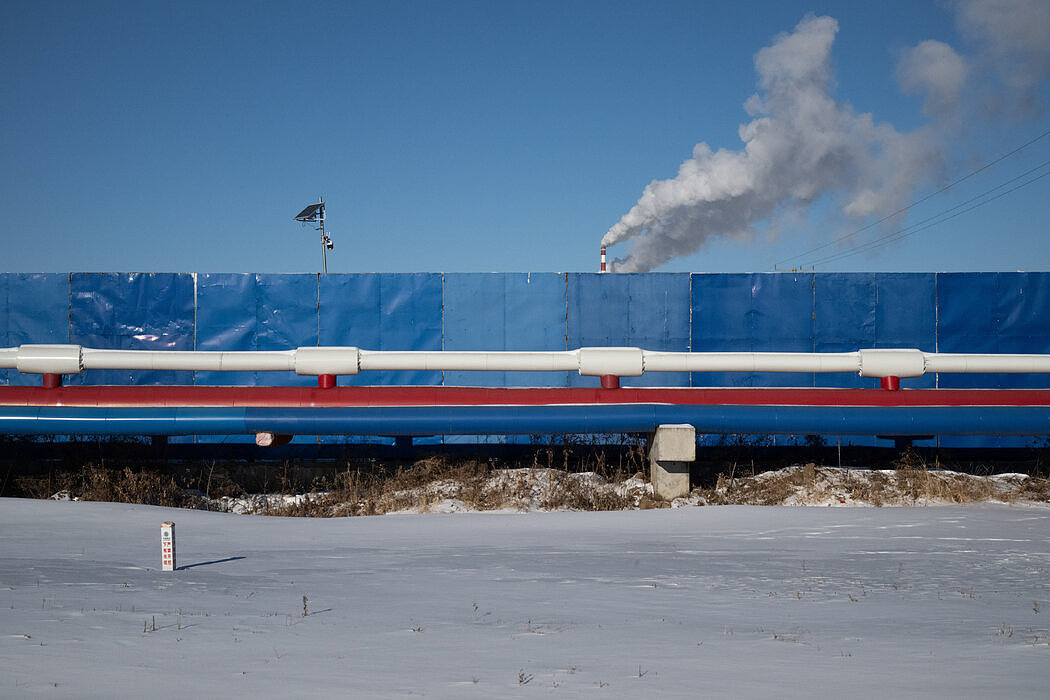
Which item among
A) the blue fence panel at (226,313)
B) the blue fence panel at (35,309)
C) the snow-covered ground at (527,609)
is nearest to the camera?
the snow-covered ground at (527,609)

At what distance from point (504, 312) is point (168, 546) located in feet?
36.9

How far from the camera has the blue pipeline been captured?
1378 cm

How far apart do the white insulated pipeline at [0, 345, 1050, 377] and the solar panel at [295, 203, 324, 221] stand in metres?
11.3

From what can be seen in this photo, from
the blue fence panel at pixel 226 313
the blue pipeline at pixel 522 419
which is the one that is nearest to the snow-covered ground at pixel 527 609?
the blue pipeline at pixel 522 419

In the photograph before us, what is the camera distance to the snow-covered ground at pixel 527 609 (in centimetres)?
464

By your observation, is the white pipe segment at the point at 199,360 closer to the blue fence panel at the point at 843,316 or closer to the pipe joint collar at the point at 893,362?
the pipe joint collar at the point at 893,362

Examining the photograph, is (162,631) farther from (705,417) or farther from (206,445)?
(206,445)

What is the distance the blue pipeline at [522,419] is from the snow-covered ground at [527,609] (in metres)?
2.75

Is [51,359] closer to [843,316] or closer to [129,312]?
[129,312]

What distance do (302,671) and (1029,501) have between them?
1309 centimetres

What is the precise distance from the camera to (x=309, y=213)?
1025 inches

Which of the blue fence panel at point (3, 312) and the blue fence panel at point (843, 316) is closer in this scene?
the blue fence panel at point (3, 312)

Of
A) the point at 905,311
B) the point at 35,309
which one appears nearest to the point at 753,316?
the point at 905,311

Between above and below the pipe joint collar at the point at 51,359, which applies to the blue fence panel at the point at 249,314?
above
